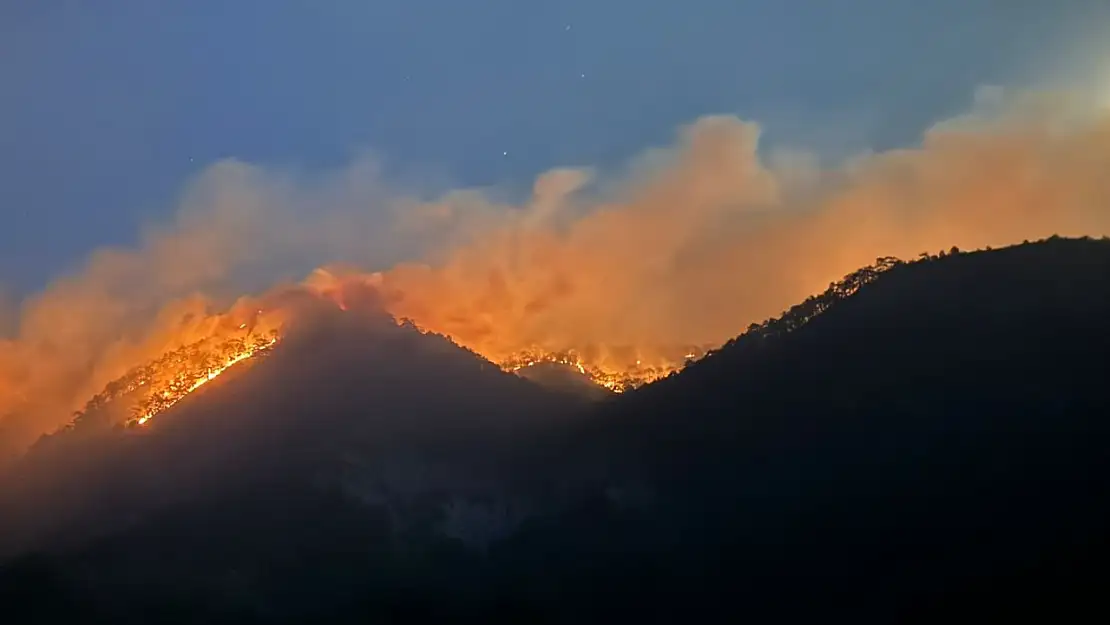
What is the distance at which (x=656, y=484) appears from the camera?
41094 mm

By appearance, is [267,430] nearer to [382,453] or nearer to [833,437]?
[382,453]

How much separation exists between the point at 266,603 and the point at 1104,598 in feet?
120

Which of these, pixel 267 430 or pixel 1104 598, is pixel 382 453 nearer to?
pixel 267 430

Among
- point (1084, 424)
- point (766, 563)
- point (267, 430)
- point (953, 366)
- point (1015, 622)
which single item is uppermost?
point (267, 430)

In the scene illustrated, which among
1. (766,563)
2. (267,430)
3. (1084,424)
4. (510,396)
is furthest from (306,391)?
(1084,424)

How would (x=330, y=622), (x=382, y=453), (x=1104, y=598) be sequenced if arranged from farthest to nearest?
(x=382, y=453) < (x=330, y=622) < (x=1104, y=598)

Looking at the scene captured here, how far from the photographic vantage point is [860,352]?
129 ft

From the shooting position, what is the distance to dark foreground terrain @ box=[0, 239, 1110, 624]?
33562 mm

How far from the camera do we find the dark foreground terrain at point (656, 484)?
110 feet

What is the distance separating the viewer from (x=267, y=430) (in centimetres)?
4734

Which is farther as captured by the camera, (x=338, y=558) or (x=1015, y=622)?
(x=338, y=558)

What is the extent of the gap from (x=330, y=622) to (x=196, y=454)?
1143 centimetres

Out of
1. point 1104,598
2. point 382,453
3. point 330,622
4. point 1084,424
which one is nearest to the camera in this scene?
point 1104,598

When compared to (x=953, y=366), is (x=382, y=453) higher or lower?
higher
